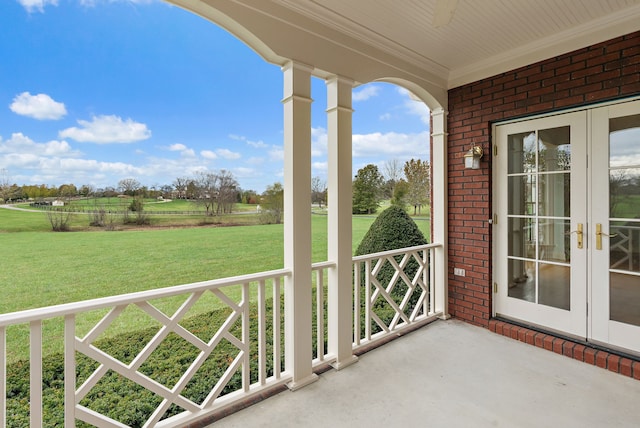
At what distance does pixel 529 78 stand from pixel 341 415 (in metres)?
3.19

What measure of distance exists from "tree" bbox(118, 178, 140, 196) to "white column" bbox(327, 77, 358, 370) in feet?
11.7

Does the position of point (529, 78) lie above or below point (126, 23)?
below

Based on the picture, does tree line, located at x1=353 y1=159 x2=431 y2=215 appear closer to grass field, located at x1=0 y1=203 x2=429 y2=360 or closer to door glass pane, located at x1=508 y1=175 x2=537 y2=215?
grass field, located at x1=0 y1=203 x2=429 y2=360

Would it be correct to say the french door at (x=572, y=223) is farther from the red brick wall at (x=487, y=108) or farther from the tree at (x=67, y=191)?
the tree at (x=67, y=191)

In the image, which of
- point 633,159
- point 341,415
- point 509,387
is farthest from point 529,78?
point 341,415

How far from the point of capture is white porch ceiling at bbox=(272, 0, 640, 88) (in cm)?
217

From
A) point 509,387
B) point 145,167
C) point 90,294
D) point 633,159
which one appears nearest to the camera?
point 509,387

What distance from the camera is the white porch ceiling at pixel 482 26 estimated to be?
2.17 metres

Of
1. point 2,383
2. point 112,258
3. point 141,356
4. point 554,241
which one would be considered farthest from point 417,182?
point 2,383

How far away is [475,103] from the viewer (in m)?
Answer: 3.20

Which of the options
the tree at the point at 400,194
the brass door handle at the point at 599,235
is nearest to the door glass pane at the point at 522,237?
the brass door handle at the point at 599,235

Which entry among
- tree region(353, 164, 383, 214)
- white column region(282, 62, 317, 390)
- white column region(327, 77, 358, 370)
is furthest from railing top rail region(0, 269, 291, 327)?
tree region(353, 164, 383, 214)

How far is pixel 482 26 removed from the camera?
8.05 feet

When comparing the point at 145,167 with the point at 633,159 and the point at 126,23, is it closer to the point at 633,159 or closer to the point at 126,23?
the point at 126,23
